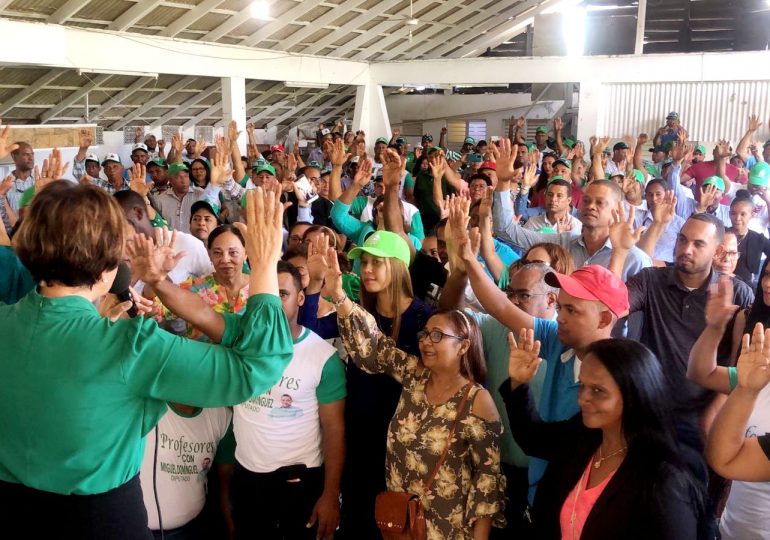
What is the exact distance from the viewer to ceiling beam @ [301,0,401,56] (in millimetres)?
12328

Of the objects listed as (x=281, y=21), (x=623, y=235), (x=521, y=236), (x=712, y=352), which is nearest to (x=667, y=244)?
(x=521, y=236)

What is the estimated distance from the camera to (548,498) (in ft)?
6.21

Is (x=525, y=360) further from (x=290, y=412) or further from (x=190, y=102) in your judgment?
(x=190, y=102)

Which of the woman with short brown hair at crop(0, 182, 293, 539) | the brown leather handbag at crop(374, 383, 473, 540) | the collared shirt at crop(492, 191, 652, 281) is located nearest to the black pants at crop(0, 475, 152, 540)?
the woman with short brown hair at crop(0, 182, 293, 539)

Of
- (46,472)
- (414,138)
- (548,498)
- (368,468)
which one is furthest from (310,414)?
(414,138)

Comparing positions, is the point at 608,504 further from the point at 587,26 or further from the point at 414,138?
the point at 414,138

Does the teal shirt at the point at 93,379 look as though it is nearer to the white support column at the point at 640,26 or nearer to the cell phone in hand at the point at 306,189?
the cell phone in hand at the point at 306,189

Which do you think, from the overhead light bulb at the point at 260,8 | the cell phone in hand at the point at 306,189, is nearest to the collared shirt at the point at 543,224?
the cell phone in hand at the point at 306,189

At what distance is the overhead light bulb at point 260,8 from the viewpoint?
10.4 meters

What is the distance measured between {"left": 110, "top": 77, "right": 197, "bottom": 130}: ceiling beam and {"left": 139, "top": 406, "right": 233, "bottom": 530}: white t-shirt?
11481 millimetres

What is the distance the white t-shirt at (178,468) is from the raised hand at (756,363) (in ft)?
5.93

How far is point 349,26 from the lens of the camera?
12.8 m

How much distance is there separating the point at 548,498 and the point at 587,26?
14615 millimetres

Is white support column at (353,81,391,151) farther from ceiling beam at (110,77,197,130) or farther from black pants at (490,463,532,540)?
black pants at (490,463,532,540)
